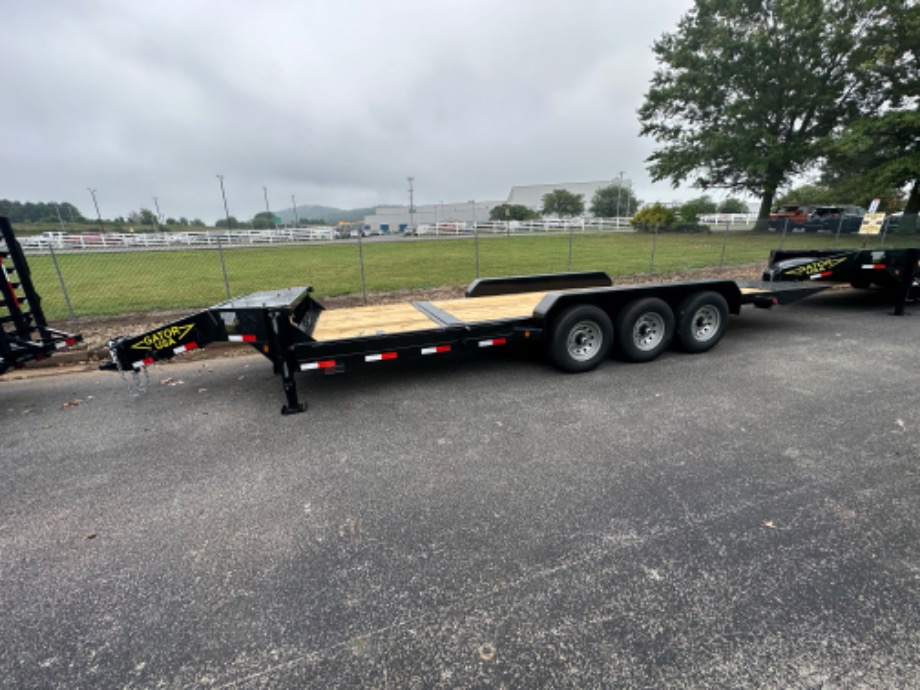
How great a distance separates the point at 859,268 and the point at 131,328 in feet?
40.8

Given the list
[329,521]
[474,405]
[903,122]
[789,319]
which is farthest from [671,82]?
[329,521]

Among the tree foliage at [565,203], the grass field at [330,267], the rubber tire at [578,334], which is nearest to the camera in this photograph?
the rubber tire at [578,334]

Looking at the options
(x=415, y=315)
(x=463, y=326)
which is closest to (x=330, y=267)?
(x=415, y=315)

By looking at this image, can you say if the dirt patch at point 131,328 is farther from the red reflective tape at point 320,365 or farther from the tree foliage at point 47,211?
the tree foliage at point 47,211

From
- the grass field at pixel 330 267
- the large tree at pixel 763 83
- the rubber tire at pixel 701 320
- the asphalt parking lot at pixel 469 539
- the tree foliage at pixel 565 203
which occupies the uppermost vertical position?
the large tree at pixel 763 83

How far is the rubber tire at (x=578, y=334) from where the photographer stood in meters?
5.04

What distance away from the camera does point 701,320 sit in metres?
5.91

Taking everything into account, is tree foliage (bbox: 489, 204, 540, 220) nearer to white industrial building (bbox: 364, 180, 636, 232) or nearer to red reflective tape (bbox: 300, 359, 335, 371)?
white industrial building (bbox: 364, 180, 636, 232)

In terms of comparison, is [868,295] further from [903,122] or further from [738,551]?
[903,122]

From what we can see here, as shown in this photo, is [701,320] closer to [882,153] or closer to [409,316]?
[409,316]

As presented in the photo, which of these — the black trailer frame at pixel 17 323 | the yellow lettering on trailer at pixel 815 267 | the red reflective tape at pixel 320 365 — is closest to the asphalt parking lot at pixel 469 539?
the red reflective tape at pixel 320 365

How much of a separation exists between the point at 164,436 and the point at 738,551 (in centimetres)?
439

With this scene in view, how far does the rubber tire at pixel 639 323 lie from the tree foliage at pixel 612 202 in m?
81.6

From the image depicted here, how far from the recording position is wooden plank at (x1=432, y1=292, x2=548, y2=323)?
5.17 meters
